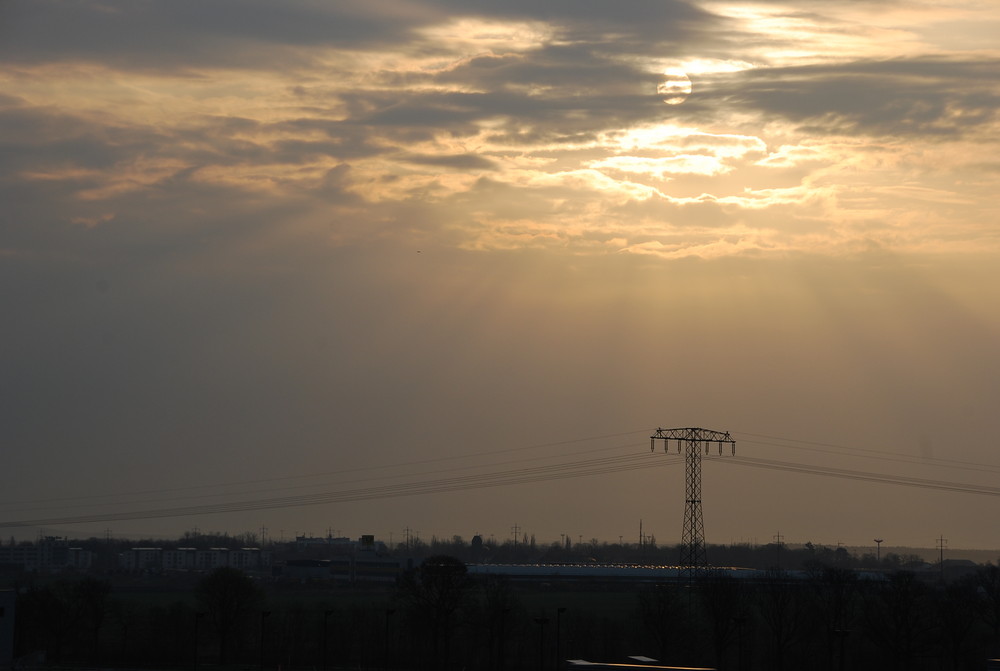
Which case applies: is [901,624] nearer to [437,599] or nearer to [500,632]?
[500,632]

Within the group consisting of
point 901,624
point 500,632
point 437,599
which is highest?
point 437,599

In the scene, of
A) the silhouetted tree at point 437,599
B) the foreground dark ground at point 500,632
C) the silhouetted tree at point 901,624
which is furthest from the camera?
the silhouetted tree at point 437,599

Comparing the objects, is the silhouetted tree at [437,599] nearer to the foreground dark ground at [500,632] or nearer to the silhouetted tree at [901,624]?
the foreground dark ground at [500,632]

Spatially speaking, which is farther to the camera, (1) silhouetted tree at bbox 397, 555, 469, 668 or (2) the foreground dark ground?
(1) silhouetted tree at bbox 397, 555, 469, 668

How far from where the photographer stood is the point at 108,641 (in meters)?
104

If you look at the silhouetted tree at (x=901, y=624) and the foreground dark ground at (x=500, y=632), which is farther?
the foreground dark ground at (x=500, y=632)

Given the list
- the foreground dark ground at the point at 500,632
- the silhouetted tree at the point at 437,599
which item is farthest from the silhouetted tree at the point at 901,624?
the silhouetted tree at the point at 437,599

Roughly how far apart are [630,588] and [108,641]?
98.7m

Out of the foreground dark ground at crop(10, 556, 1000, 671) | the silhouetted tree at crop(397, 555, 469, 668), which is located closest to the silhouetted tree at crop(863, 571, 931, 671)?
the foreground dark ground at crop(10, 556, 1000, 671)

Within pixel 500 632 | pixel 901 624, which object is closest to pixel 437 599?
pixel 500 632

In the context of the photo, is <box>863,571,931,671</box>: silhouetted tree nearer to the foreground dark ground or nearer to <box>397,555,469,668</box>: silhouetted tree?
the foreground dark ground

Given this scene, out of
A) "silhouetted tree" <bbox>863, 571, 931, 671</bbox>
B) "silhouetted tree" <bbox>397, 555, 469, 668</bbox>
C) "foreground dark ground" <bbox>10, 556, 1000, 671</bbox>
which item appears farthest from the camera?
"silhouetted tree" <bbox>397, 555, 469, 668</bbox>

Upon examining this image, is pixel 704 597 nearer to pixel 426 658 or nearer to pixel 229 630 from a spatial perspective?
pixel 426 658

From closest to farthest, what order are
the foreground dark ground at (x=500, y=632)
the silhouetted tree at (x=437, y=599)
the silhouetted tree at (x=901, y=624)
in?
the silhouetted tree at (x=901, y=624) < the foreground dark ground at (x=500, y=632) < the silhouetted tree at (x=437, y=599)
